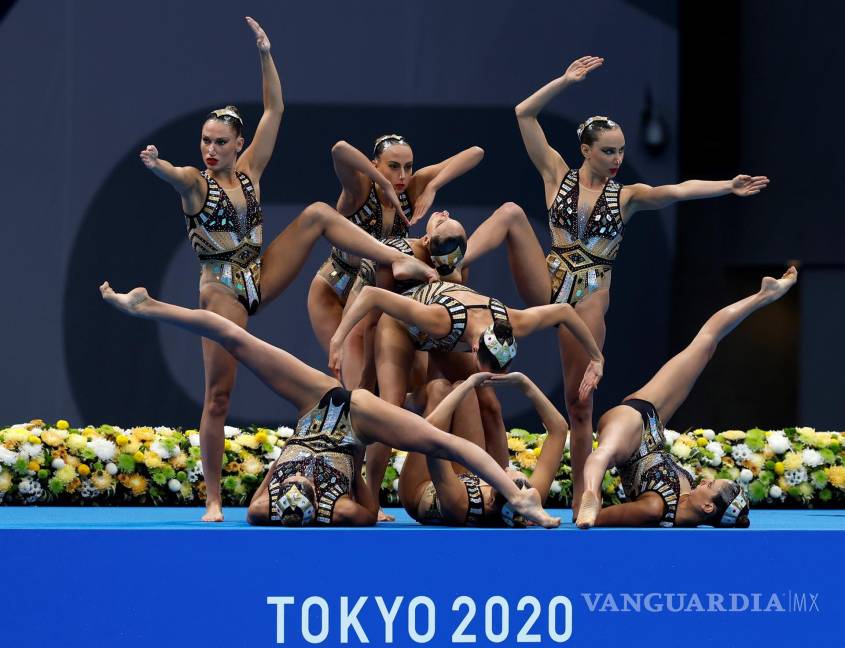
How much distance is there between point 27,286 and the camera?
8.32 m

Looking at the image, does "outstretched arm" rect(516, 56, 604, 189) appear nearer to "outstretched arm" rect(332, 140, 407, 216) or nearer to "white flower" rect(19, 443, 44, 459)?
"outstretched arm" rect(332, 140, 407, 216)

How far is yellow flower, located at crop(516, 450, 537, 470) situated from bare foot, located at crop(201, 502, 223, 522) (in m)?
1.91

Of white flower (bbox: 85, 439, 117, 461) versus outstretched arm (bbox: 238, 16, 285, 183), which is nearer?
outstretched arm (bbox: 238, 16, 285, 183)

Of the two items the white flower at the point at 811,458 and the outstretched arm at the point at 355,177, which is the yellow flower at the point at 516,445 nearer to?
the white flower at the point at 811,458

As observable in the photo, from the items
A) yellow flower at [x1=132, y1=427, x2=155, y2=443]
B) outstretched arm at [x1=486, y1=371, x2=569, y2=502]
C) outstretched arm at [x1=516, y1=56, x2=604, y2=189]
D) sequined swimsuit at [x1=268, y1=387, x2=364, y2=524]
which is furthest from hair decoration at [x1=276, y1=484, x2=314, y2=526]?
yellow flower at [x1=132, y1=427, x2=155, y2=443]

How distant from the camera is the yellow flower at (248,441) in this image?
6.61 meters

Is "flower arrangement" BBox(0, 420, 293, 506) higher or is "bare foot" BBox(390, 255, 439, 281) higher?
"bare foot" BBox(390, 255, 439, 281)

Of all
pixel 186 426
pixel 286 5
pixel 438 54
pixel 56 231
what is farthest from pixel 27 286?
pixel 438 54

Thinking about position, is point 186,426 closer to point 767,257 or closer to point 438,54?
point 438,54

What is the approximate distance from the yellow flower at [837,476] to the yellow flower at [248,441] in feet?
9.49

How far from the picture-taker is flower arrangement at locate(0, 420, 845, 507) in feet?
20.7

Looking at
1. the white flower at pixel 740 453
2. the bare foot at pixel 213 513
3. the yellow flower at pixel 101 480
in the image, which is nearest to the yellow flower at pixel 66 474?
the yellow flower at pixel 101 480

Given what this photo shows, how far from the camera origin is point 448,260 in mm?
5434
